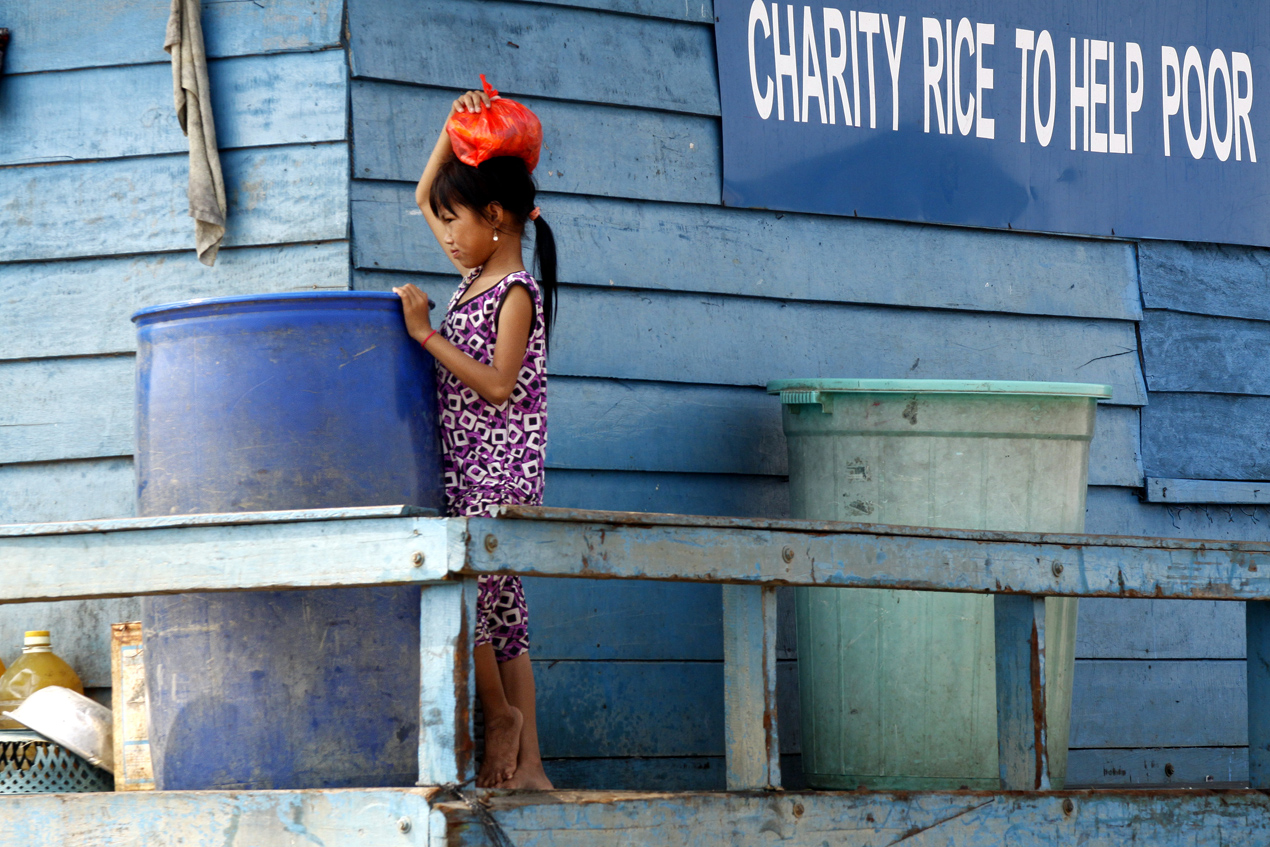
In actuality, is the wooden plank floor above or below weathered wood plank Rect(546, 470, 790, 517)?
below

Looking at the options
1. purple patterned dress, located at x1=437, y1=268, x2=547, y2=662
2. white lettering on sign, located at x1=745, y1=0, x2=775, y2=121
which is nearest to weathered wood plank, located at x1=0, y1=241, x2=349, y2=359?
purple patterned dress, located at x1=437, y1=268, x2=547, y2=662

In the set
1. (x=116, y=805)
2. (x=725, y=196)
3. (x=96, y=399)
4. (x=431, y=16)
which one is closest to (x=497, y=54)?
(x=431, y=16)

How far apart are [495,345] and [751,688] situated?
0.79m

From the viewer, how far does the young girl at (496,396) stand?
243 centimetres

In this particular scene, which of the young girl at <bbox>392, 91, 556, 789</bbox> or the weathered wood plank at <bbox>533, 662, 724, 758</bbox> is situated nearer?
the young girl at <bbox>392, 91, 556, 789</bbox>

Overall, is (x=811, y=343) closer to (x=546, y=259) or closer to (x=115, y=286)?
(x=546, y=259)

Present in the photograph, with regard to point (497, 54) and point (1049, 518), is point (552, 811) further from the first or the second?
point (497, 54)

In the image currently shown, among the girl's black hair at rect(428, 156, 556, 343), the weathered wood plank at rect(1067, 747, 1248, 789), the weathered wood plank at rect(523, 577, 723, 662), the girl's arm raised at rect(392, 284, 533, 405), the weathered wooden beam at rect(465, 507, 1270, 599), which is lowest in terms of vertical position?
the weathered wood plank at rect(1067, 747, 1248, 789)

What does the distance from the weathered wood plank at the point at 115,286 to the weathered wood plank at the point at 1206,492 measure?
2.29 meters

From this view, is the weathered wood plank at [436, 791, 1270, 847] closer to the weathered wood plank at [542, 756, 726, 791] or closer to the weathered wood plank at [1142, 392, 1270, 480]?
the weathered wood plank at [542, 756, 726, 791]

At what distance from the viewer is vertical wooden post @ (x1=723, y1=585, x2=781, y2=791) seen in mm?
2100

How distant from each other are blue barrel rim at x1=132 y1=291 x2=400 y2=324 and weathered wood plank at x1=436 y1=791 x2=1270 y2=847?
2.84 feet

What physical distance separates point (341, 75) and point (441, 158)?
1.33 ft

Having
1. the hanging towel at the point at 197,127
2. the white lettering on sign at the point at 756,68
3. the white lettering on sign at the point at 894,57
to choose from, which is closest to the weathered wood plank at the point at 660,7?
the white lettering on sign at the point at 756,68
